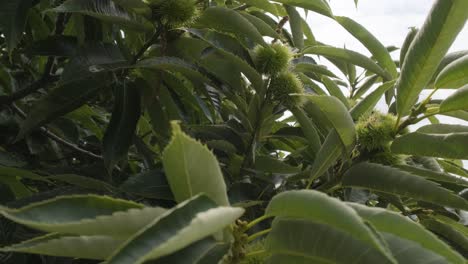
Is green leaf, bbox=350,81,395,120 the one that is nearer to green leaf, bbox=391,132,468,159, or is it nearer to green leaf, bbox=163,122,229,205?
green leaf, bbox=391,132,468,159

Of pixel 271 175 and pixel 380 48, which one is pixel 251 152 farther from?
pixel 380 48

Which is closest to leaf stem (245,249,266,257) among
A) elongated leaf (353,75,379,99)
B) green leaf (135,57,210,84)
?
green leaf (135,57,210,84)

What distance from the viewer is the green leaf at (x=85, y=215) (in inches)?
21.5

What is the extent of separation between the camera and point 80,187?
3.97ft

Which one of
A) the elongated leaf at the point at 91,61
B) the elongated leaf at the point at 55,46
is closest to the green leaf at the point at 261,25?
the elongated leaf at the point at 91,61

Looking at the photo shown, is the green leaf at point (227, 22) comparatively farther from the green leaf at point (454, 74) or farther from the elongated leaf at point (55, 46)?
the green leaf at point (454, 74)

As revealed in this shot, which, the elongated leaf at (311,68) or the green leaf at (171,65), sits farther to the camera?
the elongated leaf at (311,68)

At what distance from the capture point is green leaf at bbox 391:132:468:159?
40.1 inches

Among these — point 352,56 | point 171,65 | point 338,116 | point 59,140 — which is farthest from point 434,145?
point 59,140

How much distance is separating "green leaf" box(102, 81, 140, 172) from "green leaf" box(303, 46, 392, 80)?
1.47 feet

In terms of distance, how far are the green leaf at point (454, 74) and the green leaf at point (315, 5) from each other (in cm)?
37

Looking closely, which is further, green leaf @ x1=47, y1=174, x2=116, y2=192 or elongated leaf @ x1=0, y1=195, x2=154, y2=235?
green leaf @ x1=47, y1=174, x2=116, y2=192

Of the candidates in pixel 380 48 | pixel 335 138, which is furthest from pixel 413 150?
pixel 380 48

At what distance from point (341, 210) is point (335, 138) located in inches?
22.4
